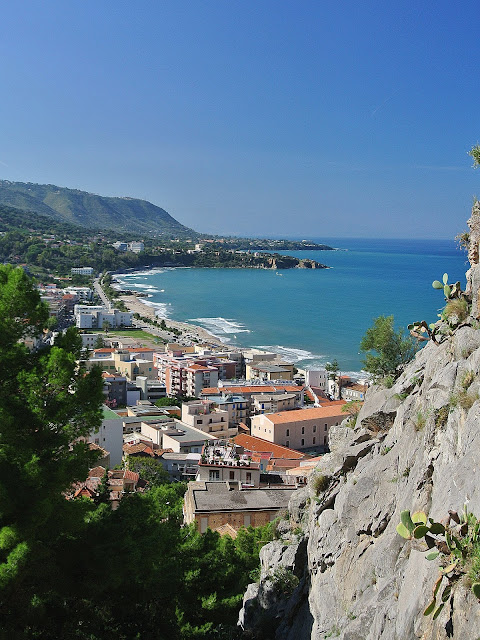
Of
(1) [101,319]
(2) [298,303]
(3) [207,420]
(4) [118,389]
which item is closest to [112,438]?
(3) [207,420]

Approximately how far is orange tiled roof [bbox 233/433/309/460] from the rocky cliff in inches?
831

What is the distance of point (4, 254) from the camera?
148m

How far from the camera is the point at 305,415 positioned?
38.7 metres

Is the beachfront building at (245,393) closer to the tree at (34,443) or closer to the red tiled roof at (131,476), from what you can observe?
the red tiled roof at (131,476)

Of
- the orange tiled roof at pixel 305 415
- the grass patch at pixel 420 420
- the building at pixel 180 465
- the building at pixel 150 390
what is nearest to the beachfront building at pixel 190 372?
the building at pixel 150 390

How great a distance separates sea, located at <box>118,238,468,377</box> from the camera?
3009 inches

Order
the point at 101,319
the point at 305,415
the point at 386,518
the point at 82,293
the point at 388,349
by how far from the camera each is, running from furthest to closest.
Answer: the point at 82,293 < the point at 101,319 < the point at 305,415 < the point at 388,349 < the point at 386,518

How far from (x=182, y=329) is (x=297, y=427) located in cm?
4990

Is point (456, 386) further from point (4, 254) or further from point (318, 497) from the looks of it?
point (4, 254)

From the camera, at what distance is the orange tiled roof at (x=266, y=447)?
32.6 m

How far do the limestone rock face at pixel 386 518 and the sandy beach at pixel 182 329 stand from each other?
62.9 m

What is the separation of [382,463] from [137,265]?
180 metres

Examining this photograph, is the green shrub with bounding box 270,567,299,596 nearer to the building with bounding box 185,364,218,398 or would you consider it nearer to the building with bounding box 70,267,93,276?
the building with bounding box 185,364,218,398

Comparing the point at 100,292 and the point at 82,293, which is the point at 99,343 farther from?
the point at 100,292
